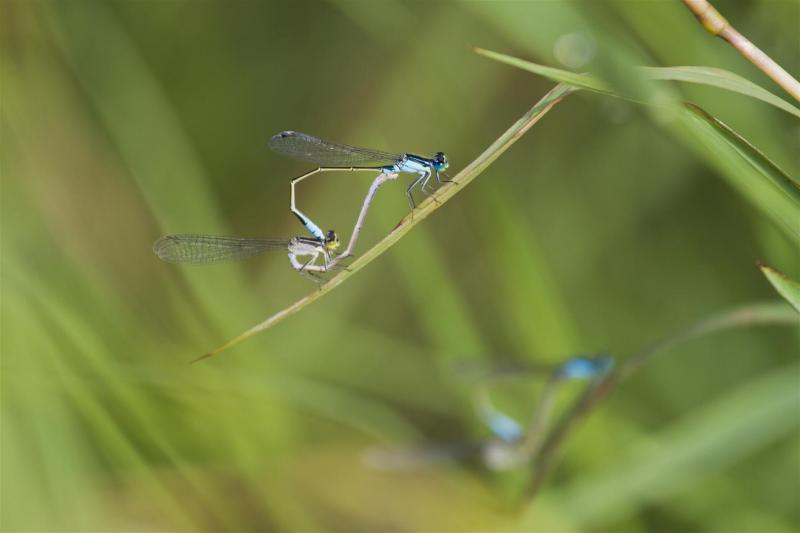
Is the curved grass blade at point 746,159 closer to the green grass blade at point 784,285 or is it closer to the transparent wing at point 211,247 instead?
the green grass blade at point 784,285

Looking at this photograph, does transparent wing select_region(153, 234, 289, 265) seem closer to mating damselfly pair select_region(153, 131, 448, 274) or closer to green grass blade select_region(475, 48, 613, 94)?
mating damselfly pair select_region(153, 131, 448, 274)

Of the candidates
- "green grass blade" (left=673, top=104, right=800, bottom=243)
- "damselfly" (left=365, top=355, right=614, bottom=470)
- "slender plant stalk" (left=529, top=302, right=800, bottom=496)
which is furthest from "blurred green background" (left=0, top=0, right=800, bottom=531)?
"slender plant stalk" (left=529, top=302, right=800, bottom=496)

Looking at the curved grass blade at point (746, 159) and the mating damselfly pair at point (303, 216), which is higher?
the mating damselfly pair at point (303, 216)

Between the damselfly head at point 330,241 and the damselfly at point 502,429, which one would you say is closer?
the damselfly at point 502,429

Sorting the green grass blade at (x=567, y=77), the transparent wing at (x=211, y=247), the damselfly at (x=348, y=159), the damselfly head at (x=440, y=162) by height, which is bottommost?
the green grass blade at (x=567, y=77)

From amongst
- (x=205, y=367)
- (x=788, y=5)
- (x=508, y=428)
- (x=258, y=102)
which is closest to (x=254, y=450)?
(x=205, y=367)

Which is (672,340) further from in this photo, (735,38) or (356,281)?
(356,281)

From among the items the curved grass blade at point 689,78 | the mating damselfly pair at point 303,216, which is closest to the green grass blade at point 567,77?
the curved grass blade at point 689,78
